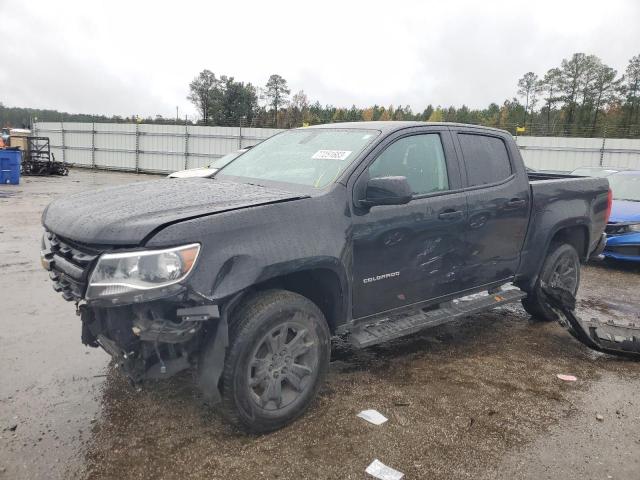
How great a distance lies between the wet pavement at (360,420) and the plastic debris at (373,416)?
5 centimetres

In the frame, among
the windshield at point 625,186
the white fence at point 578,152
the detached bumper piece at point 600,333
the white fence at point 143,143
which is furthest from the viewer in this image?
the white fence at point 143,143

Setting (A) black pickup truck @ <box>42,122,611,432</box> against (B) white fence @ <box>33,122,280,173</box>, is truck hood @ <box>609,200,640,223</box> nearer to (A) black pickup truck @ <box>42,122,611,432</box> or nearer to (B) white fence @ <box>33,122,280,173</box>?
(A) black pickup truck @ <box>42,122,611,432</box>

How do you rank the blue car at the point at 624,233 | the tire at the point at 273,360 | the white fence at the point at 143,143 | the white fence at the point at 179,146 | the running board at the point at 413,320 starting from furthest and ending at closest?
the white fence at the point at 143,143
the white fence at the point at 179,146
the blue car at the point at 624,233
the running board at the point at 413,320
the tire at the point at 273,360

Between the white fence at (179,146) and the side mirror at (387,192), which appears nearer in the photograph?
the side mirror at (387,192)

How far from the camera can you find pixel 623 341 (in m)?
4.43

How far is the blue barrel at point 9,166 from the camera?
60.8 ft

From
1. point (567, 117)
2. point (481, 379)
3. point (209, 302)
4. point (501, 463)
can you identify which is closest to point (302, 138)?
point (209, 302)

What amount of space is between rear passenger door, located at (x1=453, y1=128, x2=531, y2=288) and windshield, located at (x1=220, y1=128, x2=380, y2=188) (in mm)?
1039

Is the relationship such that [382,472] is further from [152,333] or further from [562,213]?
[562,213]

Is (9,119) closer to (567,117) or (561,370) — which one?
(567,117)

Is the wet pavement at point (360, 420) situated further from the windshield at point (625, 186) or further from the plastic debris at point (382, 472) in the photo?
the windshield at point (625, 186)

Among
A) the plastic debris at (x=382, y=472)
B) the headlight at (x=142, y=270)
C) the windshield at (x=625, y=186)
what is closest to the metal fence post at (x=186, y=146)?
→ the windshield at (x=625, y=186)

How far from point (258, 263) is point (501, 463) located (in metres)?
1.75

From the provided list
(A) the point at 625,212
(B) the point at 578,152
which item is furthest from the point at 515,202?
(B) the point at 578,152
